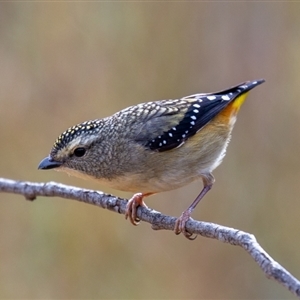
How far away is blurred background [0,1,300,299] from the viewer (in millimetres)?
7688

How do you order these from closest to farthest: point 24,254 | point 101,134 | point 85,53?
Answer: point 101,134
point 24,254
point 85,53

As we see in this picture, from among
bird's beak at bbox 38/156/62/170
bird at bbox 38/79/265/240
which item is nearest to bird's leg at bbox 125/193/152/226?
bird at bbox 38/79/265/240

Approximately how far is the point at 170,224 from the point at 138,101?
4.34 metres

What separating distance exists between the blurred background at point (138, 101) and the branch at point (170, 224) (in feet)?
9.68

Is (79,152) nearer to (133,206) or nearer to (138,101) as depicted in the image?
(133,206)

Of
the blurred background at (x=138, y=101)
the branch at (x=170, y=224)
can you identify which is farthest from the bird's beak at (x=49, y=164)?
the blurred background at (x=138, y=101)

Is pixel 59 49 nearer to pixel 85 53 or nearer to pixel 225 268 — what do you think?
pixel 85 53

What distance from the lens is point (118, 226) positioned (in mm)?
7785

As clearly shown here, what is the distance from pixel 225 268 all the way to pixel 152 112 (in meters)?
3.50

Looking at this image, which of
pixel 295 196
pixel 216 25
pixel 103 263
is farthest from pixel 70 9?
pixel 295 196

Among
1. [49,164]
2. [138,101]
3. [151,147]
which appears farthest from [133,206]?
[138,101]

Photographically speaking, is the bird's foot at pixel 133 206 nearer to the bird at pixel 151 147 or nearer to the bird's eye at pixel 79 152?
the bird at pixel 151 147

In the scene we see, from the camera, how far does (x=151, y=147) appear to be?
4.75 meters

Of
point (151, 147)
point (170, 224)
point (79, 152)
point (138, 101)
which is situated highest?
point (138, 101)
